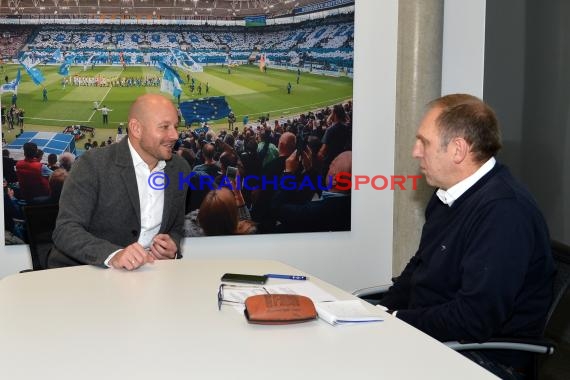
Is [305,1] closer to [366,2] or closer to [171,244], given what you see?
[366,2]

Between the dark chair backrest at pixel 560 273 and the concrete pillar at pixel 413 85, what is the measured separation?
→ 7.78 ft

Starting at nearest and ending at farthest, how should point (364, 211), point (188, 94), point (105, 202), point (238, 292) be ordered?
point (238, 292) < point (105, 202) < point (188, 94) < point (364, 211)

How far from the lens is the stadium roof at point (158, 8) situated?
421 centimetres

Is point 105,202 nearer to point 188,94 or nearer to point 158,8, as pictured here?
point 188,94

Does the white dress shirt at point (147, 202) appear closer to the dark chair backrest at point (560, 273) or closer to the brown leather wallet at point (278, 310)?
the brown leather wallet at point (278, 310)

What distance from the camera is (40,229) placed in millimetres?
3316

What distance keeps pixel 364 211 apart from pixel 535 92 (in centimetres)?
143

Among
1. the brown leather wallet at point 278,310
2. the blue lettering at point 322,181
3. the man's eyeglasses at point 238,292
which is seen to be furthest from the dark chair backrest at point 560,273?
the blue lettering at point 322,181

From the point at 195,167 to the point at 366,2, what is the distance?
164 cm

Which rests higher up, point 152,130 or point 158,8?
point 158,8

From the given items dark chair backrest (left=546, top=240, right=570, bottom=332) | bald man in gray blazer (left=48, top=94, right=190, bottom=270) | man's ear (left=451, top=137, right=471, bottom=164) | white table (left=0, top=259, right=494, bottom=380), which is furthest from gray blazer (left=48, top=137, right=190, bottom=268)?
dark chair backrest (left=546, top=240, right=570, bottom=332)

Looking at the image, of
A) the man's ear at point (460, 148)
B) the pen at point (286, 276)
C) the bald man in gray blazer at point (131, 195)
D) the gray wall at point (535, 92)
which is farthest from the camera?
the gray wall at point (535, 92)

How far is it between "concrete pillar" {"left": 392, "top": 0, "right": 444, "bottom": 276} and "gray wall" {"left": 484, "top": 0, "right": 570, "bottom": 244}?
39 centimetres

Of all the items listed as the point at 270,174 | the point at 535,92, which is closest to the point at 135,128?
the point at 270,174
